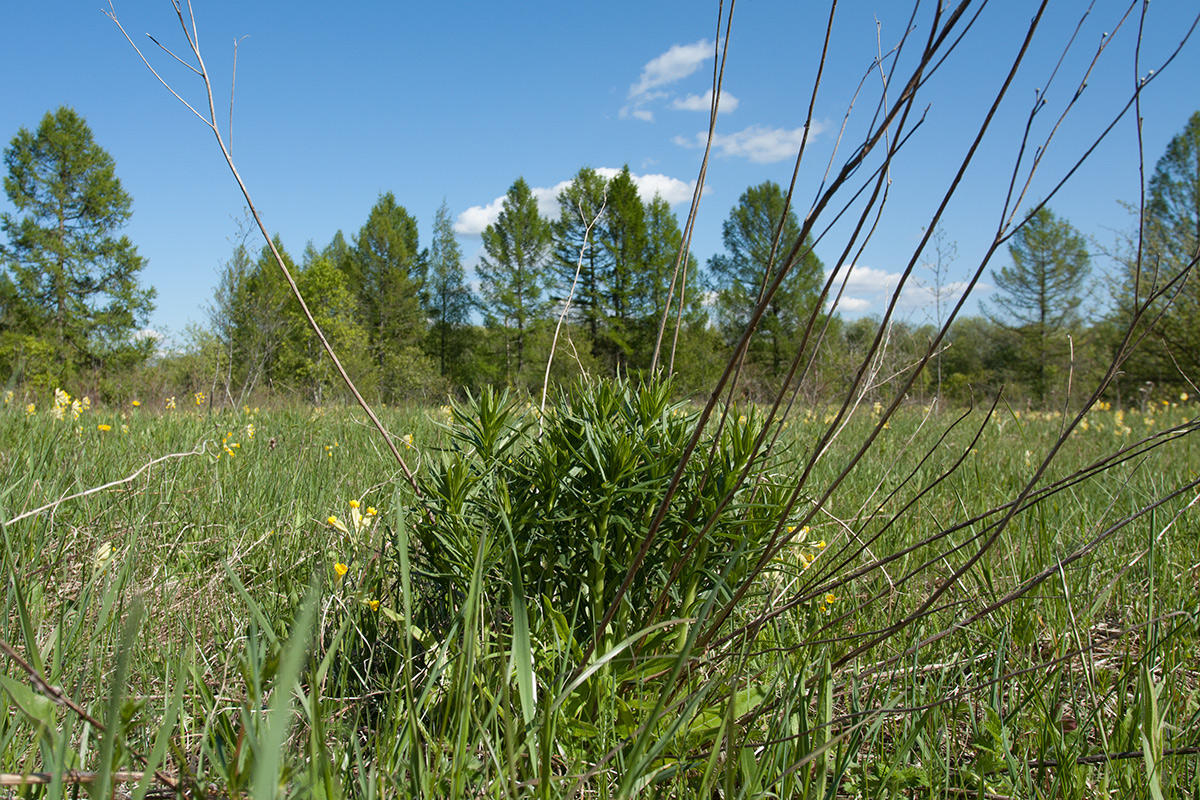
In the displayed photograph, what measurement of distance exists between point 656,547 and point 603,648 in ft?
0.72

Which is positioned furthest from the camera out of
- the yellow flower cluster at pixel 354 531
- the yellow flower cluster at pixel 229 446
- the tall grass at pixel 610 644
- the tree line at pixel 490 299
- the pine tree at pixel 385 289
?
the pine tree at pixel 385 289

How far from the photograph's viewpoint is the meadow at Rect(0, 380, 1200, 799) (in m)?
0.88

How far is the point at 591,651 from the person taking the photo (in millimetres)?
1053

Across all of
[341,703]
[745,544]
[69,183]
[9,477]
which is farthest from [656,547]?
[69,183]

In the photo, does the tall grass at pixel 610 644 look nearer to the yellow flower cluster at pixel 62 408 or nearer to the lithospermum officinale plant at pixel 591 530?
the lithospermum officinale plant at pixel 591 530

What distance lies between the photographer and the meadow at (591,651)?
2.89ft

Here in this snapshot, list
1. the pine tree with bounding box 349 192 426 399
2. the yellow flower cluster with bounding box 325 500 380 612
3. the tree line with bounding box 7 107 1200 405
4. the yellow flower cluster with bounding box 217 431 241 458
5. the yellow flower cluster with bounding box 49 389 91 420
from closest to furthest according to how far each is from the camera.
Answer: the yellow flower cluster with bounding box 325 500 380 612, the yellow flower cluster with bounding box 217 431 241 458, the yellow flower cluster with bounding box 49 389 91 420, the tree line with bounding box 7 107 1200 405, the pine tree with bounding box 349 192 426 399

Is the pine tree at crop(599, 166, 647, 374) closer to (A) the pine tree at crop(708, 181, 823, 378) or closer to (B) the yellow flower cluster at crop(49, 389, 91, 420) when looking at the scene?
(A) the pine tree at crop(708, 181, 823, 378)

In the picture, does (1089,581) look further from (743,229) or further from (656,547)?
(743,229)

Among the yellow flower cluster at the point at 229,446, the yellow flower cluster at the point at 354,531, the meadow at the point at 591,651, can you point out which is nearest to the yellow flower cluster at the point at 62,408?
the yellow flower cluster at the point at 229,446

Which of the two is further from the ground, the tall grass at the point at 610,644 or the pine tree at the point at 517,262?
the pine tree at the point at 517,262

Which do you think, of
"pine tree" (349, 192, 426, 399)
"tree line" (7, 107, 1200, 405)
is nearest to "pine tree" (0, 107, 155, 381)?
"tree line" (7, 107, 1200, 405)

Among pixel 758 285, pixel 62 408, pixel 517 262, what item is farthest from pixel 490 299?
pixel 62 408

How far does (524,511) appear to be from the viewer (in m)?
1.25
